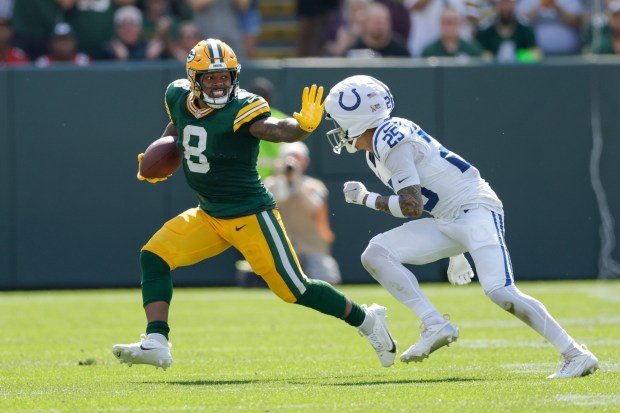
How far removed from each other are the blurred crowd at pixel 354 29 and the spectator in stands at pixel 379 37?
0.4 inches

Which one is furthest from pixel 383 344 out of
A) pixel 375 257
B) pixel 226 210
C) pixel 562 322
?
pixel 562 322

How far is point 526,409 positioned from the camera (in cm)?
475

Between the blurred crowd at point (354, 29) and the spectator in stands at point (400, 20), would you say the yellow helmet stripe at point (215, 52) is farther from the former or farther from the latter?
the spectator in stands at point (400, 20)

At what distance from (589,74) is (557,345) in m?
6.89

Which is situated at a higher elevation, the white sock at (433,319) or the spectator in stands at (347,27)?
the spectator in stands at (347,27)

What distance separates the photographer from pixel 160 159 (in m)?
6.50

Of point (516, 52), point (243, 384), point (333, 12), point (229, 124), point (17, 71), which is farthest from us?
point (333, 12)

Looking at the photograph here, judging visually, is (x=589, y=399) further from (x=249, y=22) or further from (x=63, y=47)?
(x=249, y=22)

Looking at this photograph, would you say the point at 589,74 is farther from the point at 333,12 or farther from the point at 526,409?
the point at 526,409

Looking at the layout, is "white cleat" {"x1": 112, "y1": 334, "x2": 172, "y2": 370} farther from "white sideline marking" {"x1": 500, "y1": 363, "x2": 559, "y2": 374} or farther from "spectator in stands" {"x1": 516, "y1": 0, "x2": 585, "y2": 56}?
"spectator in stands" {"x1": 516, "y1": 0, "x2": 585, "y2": 56}

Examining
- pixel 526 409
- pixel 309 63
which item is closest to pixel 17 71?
pixel 309 63

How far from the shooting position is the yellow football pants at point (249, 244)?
20.6 feet

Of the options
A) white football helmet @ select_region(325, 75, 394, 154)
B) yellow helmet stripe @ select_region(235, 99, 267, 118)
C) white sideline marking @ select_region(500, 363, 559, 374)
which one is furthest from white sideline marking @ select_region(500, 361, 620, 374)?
yellow helmet stripe @ select_region(235, 99, 267, 118)

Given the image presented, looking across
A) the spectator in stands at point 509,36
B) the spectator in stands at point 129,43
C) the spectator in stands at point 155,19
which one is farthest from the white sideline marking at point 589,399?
the spectator in stands at point 155,19
